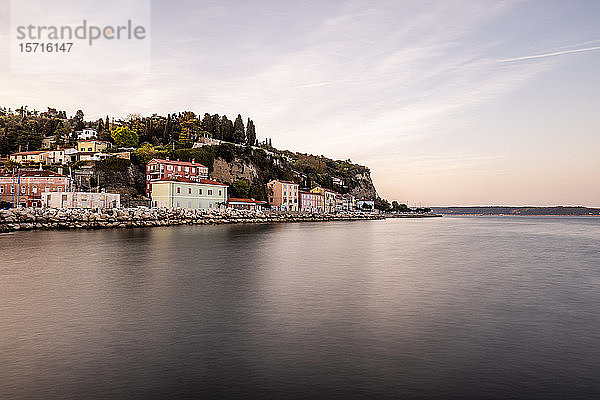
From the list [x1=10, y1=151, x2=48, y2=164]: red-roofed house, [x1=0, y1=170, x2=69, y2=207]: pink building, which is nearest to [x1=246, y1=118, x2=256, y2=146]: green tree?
[x1=10, y1=151, x2=48, y2=164]: red-roofed house

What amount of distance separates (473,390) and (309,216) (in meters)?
96.2

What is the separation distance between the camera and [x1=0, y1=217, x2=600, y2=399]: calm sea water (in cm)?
792

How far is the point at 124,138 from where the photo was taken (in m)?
99.4

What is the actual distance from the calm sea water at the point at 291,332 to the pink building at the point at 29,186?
1864 inches

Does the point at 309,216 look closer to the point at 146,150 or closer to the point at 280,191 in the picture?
the point at 280,191

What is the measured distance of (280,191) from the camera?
10194cm

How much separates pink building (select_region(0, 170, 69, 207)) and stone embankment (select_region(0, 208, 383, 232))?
13543 mm

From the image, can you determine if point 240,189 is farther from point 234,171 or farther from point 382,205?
point 382,205

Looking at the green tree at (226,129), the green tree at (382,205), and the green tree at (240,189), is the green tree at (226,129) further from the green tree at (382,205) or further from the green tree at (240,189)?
the green tree at (382,205)

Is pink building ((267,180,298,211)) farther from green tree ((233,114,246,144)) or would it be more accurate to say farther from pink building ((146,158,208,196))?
pink building ((146,158,208,196))

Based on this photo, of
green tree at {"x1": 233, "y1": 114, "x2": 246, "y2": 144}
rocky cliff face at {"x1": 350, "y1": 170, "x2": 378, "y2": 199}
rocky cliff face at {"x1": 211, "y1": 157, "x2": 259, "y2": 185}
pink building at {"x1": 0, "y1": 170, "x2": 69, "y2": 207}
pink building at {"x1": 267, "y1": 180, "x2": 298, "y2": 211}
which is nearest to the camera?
pink building at {"x1": 0, "y1": 170, "x2": 69, "y2": 207}

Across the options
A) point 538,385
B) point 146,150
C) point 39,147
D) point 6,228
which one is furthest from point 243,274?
point 39,147

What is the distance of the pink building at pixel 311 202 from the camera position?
111m

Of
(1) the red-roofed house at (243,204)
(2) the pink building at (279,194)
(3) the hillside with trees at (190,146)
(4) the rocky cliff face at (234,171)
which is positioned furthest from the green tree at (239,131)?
(1) the red-roofed house at (243,204)
